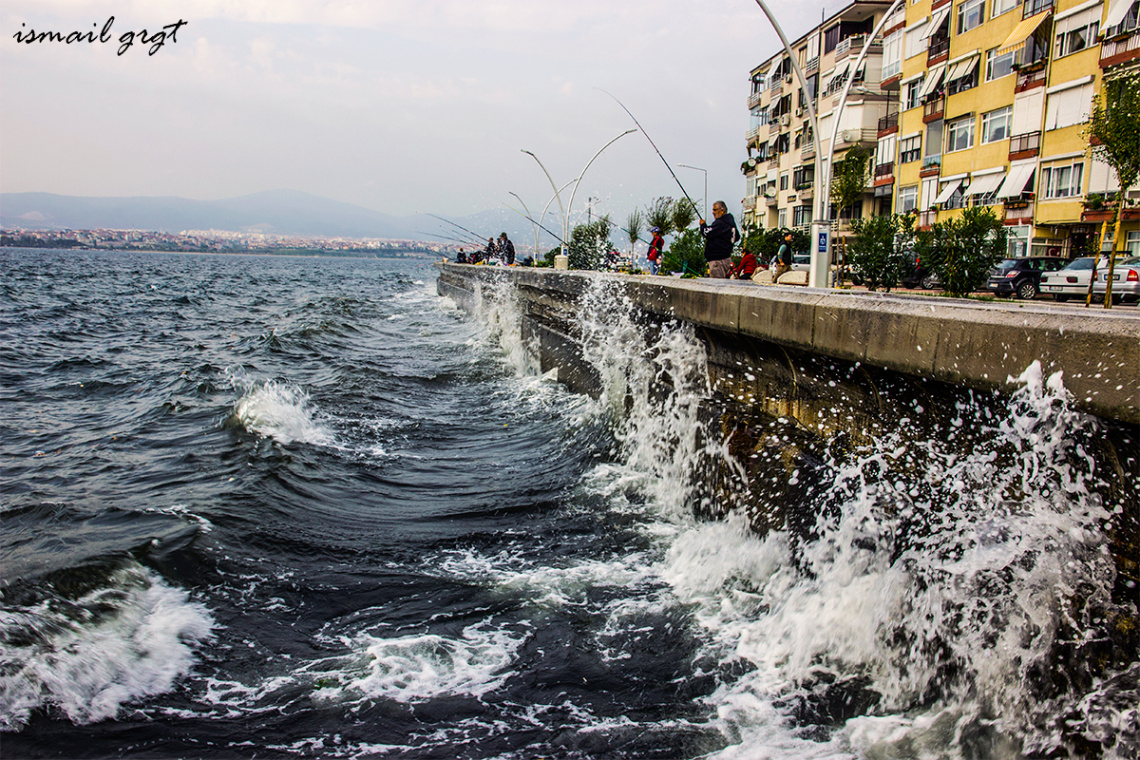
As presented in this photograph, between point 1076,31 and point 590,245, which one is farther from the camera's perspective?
point 590,245

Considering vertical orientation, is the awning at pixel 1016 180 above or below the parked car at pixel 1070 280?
above

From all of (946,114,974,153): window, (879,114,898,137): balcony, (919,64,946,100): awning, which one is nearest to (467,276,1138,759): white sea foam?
(946,114,974,153): window

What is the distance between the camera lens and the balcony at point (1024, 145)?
29.4 m

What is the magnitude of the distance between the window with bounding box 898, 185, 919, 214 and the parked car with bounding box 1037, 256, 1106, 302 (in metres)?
16.7

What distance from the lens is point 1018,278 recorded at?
72.0 feet

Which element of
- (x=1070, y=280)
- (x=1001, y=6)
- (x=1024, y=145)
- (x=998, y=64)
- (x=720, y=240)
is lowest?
(x=1070, y=280)

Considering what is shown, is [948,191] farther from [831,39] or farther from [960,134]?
[831,39]

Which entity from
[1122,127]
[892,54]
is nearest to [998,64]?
[892,54]

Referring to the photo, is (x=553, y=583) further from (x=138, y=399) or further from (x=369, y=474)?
(x=138, y=399)

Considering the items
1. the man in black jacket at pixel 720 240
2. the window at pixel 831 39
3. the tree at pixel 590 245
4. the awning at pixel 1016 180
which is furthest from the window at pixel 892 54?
the man in black jacket at pixel 720 240

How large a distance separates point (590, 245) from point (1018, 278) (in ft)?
49.5

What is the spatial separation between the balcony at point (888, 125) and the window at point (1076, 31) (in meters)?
11.5

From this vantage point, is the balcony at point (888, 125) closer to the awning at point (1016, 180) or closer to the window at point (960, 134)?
the window at point (960, 134)

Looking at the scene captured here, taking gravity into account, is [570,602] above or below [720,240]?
below
